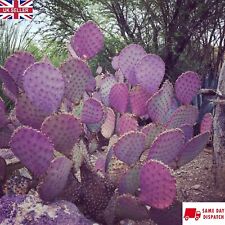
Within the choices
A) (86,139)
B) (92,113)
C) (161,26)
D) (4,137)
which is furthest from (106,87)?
(161,26)

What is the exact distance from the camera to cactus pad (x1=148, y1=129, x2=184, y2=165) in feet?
4.42

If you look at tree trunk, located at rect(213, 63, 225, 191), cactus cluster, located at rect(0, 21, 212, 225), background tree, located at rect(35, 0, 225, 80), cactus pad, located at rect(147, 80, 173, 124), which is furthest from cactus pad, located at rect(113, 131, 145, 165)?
background tree, located at rect(35, 0, 225, 80)

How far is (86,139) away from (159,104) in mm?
271

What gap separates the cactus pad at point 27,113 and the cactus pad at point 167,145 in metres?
0.31

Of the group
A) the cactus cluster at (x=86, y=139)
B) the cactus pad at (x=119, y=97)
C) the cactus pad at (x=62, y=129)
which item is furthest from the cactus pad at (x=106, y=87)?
the cactus pad at (x=62, y=129)

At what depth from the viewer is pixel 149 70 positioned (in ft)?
5.17

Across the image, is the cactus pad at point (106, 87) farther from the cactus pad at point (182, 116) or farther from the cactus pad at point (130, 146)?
the cactus pad at point (130, 146)

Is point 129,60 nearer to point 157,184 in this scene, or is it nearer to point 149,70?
point 149,70

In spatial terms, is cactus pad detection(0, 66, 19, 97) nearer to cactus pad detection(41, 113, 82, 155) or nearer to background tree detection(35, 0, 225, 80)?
cactus pad detection(41, 113, 82, 155)

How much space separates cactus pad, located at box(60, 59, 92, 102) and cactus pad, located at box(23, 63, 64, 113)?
10cm

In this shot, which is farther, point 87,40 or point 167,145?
point 87,40

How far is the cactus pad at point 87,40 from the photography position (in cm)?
158

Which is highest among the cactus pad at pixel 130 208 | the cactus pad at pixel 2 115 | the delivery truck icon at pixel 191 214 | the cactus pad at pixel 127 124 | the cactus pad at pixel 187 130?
the cactus pad at pixel 2 115

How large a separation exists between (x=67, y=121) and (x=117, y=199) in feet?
0.83
